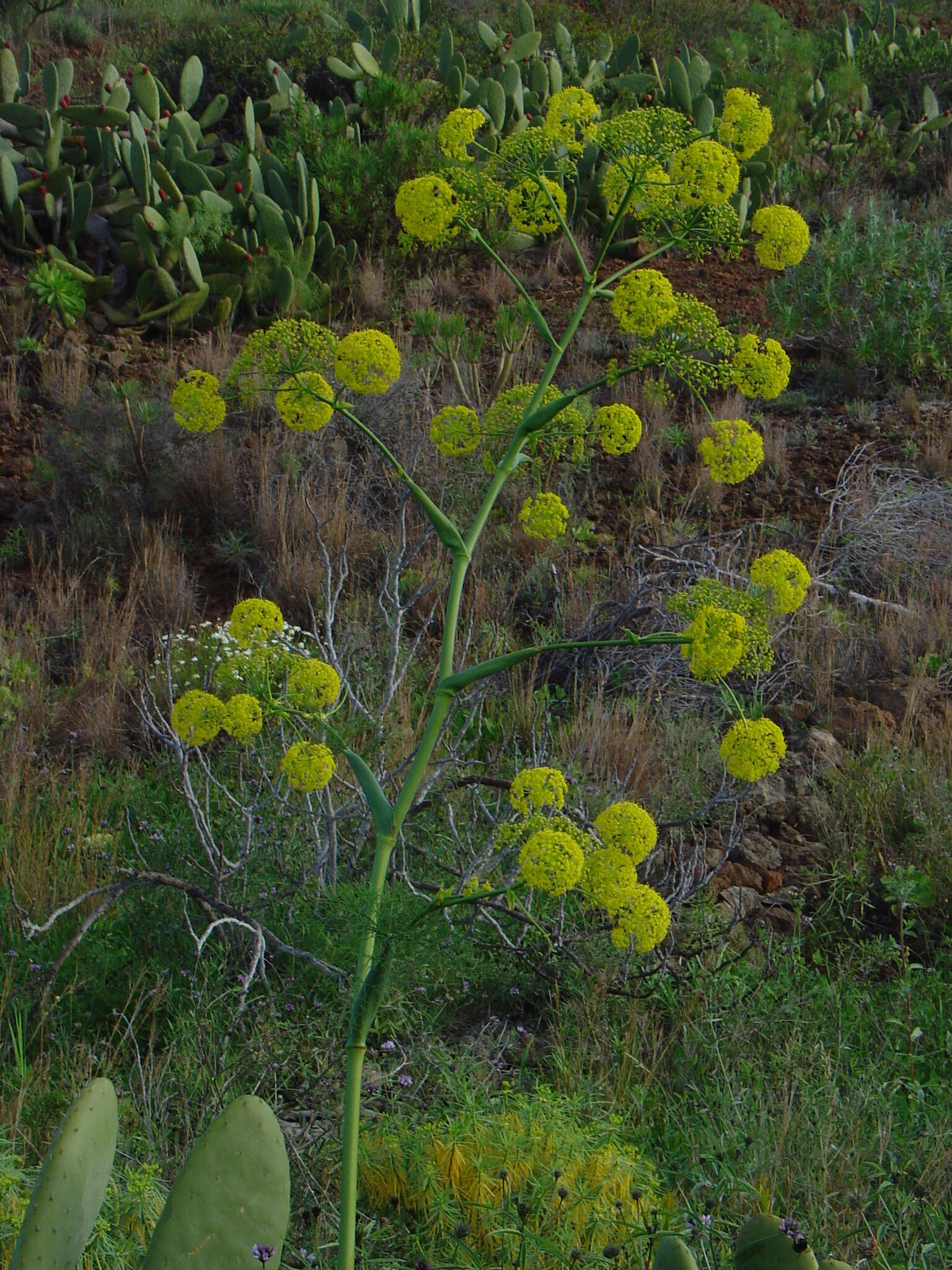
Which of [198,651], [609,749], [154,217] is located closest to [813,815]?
[609,749]

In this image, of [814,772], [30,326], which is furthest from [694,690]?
[30,326]

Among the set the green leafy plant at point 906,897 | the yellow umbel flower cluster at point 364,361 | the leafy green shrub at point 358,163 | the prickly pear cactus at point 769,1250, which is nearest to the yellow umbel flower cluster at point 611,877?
the prickly pear cactus at point 769,1250

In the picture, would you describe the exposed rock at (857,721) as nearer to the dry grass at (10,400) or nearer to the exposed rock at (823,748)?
the exposed rock at (823,748)

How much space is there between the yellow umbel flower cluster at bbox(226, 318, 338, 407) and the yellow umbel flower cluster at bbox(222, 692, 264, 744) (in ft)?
1.45

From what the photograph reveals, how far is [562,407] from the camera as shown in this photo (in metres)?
1.53

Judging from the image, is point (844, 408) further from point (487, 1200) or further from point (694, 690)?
point (487, 1200)

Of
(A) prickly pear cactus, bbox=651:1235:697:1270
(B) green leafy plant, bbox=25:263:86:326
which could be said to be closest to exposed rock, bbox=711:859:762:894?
(A) prickly pear cactus, bbox=651:1235:697:1270

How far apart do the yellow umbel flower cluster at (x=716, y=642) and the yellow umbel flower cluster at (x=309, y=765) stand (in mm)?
553

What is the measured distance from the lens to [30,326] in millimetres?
6777

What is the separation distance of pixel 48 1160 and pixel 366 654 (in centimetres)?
291

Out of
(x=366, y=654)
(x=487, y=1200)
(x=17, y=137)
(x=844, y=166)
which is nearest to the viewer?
(x=487, y=1200)

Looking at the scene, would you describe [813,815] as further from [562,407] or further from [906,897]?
[562,407]

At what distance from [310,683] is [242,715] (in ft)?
0.40

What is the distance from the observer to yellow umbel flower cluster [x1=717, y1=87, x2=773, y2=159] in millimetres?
1852
